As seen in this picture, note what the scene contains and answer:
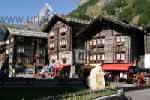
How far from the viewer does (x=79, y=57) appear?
238ft

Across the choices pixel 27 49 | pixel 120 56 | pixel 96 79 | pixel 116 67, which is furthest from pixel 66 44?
pixel 96 79

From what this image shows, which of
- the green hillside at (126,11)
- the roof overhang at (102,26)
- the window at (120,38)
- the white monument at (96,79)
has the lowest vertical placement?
the white monument at (96,79)

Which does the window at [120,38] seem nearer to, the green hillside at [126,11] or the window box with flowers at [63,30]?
the window box with flowers at [63,30]

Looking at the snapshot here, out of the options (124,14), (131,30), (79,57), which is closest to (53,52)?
(79,57)

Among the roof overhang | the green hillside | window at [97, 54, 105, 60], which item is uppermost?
the green hillside

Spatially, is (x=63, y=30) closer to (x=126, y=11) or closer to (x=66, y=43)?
(x=66, y=43)

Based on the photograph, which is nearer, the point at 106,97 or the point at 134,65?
the point at 106,97

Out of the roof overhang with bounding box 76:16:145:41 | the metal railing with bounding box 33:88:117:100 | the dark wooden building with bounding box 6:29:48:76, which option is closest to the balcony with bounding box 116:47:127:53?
the roof overhang with bounding box 76:16:145:41

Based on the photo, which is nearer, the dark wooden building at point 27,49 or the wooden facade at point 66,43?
the wooden facade at point 66,43

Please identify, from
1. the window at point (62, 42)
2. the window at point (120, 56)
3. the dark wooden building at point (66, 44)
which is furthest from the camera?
the window at point (62, 42)

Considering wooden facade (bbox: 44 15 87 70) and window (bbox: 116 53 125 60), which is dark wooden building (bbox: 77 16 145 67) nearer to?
window (bbox: 116 53 125 60)

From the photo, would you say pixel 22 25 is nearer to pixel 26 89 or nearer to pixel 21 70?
pixel 21 70

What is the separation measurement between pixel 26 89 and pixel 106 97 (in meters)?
10.5

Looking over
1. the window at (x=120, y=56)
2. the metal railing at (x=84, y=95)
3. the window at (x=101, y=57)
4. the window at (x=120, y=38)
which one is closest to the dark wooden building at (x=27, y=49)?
the window at (x=101, y=57)
